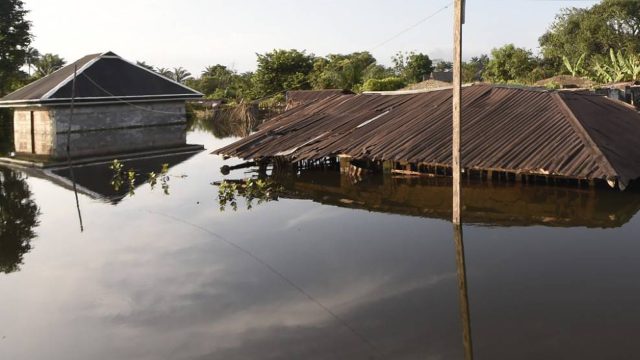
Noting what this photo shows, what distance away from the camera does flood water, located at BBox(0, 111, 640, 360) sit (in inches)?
283

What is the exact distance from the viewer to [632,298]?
8117 mm

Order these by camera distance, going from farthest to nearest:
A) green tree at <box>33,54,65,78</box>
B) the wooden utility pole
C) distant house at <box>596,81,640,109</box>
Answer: green tree at <box>33,54,65,78</box>
distant house at <box>596,81,640,109</box>
the wooden utility pole

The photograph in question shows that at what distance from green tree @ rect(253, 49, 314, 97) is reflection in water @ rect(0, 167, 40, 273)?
40443mm

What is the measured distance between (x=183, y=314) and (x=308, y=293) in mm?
1960

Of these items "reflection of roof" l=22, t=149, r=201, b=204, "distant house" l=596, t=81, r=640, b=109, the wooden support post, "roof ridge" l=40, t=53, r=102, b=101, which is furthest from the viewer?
"distant house" l=596, t=81, r=640, b=109

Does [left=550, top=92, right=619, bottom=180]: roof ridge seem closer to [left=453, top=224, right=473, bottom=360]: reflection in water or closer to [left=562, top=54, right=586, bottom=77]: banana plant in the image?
[left=453, top=224, right=473, bottom=360]: reflection in water

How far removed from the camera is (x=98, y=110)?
118 feet

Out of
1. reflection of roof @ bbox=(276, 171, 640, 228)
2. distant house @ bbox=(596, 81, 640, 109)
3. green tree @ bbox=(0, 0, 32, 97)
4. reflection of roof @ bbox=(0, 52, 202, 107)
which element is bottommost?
reflection of roof @ bbox=(276, 171, 640, 228)

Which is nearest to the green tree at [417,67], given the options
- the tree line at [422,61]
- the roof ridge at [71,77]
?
the tree line at [422,61]

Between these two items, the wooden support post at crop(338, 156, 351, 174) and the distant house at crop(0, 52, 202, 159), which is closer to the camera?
the wooden support post at crop(338, 156, 351, 174)

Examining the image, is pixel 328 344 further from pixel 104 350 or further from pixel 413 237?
pixel 413 237

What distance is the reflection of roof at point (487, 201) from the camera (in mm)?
12828

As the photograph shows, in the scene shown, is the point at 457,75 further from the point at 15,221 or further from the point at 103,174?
the point at 103,174

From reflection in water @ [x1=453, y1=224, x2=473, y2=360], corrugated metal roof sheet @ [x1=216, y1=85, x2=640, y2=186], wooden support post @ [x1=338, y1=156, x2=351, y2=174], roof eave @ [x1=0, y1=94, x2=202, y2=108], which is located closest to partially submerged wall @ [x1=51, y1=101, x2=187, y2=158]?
roof eave @ [x1=0, y1=94, x2=202, y2=108]
